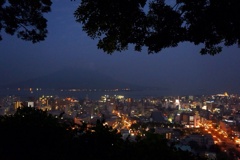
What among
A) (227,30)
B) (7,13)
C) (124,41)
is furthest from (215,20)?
(7,13)

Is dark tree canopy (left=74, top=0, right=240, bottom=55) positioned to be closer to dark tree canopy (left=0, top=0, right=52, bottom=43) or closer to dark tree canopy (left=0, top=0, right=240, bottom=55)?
dark tree canopy (left=0, top=0, right=240, bottom=55)

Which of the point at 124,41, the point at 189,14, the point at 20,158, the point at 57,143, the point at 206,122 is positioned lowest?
the point at 206,122

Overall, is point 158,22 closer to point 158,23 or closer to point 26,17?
point 158,23

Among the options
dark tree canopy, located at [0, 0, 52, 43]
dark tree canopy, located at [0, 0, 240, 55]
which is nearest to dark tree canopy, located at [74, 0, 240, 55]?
dark tree canopy, located at [0, 0, 240, 55]

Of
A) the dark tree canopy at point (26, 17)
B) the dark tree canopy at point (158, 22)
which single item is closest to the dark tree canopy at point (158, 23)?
the dark tree canopy at point (158, 22)

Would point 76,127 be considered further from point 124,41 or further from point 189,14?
point 189,14

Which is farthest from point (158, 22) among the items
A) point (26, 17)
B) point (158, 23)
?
point (26, 17)

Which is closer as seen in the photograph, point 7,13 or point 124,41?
→ point 124,41

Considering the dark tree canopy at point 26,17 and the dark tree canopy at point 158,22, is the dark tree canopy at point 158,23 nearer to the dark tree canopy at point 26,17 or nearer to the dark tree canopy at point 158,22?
the dark tree canopy at point 158,22
